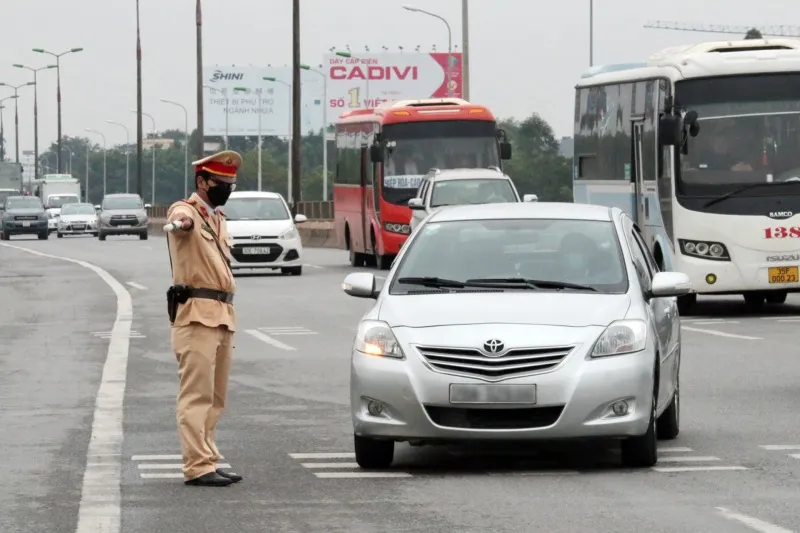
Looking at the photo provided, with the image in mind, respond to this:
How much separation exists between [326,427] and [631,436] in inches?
115

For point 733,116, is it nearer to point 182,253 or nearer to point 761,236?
point 761,236

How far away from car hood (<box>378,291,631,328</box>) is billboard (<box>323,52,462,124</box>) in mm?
126673

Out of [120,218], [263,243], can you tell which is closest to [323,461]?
[263,243]

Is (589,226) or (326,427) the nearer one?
(589,226)

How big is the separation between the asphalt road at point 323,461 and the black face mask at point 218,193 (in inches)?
55.1

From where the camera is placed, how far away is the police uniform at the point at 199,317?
395 inches

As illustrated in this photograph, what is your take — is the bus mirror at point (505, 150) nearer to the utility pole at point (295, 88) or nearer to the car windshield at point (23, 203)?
the utility pole at point (295, 88)

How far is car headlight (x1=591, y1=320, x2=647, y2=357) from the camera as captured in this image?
10.3 metres

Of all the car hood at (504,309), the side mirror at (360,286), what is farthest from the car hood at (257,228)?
the car hood at (504,309)

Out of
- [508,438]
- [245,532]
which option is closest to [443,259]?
[508,438]

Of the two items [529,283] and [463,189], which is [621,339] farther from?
[463,189]

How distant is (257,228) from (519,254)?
82.6ft

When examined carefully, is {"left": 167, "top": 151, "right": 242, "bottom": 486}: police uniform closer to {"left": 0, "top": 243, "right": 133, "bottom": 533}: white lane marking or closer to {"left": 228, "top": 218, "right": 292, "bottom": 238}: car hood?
{"left": 0, "top": 243, "right": 133, "bottom": 533}: white lane marking

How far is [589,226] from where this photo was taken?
11656mm
